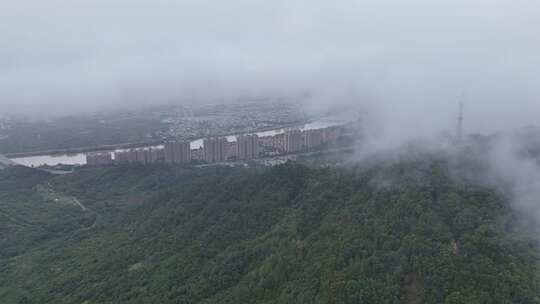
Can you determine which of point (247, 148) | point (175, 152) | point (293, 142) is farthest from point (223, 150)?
point (293, 142)

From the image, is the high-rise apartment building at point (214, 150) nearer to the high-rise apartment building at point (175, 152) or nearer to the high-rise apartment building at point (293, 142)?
the high-rise apartment building at point (175, 152)

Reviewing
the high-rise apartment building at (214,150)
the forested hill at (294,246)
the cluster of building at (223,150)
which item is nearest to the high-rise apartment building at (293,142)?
the cluster of building at (223,150)

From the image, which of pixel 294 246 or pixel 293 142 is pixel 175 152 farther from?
pixel 294 246

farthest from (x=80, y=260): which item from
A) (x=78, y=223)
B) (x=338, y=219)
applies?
(x=338, y=219)

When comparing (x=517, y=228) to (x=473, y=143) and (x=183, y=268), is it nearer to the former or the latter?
(x=473, y=143)

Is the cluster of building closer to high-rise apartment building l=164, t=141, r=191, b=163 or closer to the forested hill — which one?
high-rise apartment building l=164, t=141, r=191, b=163

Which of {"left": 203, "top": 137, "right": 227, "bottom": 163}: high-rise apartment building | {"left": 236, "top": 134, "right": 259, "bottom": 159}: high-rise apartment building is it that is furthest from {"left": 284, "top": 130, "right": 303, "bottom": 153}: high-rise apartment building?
{"left": 203, "top": 137, "right": 227, "bottom": 163}: high-rise apartment building
